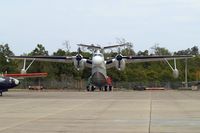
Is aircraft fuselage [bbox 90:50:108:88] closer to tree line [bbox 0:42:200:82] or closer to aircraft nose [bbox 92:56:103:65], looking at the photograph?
aircraft nose [bbox 92:56:103:65]

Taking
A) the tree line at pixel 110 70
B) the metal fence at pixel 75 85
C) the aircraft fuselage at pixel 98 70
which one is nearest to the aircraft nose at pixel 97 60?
the aircraft fuselage at pixel 98 70

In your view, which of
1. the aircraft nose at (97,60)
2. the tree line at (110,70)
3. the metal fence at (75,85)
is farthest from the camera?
the tree line at (110,70)

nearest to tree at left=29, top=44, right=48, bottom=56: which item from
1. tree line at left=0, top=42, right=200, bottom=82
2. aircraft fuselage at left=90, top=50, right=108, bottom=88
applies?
tree line at left=0, top=42, right=200, bottom=82

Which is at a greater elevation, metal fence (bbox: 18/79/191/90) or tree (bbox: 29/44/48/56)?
tree (bbox: 29/44/48/56)

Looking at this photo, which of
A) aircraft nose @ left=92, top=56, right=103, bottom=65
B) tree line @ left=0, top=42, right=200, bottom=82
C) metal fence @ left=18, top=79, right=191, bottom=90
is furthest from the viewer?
tree line @ left=0, top=42, right=200, bottom=82

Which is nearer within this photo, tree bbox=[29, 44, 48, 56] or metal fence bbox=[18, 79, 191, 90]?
metal fence bbox=[18, 79, 191, 90]

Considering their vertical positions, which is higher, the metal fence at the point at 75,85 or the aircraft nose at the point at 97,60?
the aircraft nose at the point at 97,60

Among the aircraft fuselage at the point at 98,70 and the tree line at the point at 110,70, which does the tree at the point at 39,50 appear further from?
the aircraft fuselage at the point at 98,70

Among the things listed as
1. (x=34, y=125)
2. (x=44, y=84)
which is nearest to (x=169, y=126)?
(x=34, y=125)

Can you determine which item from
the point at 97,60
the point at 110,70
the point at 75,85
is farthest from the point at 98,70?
the point at 110,70

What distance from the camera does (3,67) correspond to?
339 ft

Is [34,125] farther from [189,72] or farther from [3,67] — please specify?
[189,72]

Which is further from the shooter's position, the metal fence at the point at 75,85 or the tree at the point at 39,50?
the tree at the point at 39,50

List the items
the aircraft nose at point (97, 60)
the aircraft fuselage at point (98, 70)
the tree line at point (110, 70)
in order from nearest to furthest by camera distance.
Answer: the aircraft nose at point (97, 60)
the aircraft fuselage at point (98, 70)
the tree line at point (110, 70)
